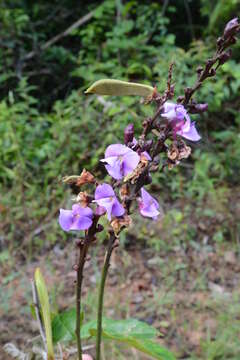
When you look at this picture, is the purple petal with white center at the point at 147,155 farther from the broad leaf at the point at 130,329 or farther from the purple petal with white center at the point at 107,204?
the broad leaf at the point at 130,329

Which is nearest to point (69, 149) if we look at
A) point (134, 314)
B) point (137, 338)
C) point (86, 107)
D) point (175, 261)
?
point (86, 107)

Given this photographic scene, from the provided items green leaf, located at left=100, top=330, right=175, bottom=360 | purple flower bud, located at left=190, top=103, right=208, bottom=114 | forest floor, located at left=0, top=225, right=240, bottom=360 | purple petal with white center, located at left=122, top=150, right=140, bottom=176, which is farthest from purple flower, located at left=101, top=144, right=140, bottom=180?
forest floor, located at left=0, top=225, right=240, bottom=360

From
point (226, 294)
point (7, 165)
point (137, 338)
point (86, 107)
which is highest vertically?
point (137, 338)

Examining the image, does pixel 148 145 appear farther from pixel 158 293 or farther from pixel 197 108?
pixel 158 293

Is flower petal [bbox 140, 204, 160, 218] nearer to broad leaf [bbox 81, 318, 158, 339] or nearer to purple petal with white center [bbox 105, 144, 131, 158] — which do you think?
purple petal with white center [bbox 105, 144, 131, 158]

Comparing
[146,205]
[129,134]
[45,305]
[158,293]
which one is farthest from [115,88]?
[158,293]

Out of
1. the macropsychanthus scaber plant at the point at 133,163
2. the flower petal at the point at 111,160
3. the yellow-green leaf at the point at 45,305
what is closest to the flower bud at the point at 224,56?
the macropsychanthus scaber plant at the point at 133,163

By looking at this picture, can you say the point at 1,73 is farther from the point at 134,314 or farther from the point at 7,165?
the point at 134,314
